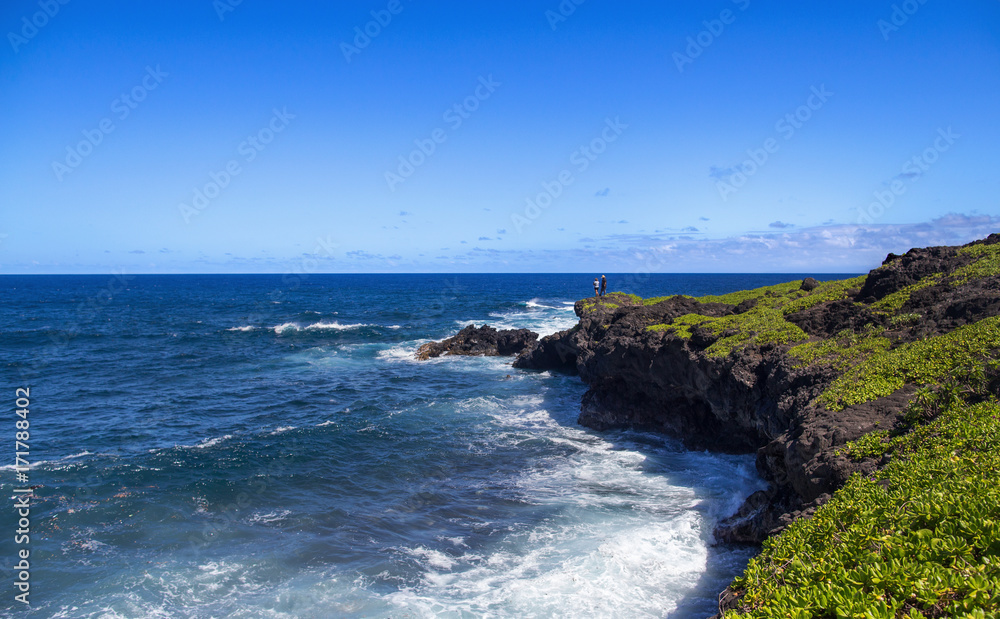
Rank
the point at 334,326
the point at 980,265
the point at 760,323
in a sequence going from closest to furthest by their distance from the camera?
1. the point at 980,265
2. the point at 760,323
3. the point at 334,326

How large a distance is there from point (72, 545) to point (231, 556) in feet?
16.3

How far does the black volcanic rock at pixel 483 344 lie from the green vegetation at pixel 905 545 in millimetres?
34913

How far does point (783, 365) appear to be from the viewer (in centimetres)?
1579

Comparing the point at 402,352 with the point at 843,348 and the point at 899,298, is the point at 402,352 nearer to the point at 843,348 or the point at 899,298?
the point at 843,348

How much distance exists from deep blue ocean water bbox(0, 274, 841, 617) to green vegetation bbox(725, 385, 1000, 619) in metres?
5.12

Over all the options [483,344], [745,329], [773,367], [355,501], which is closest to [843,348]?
[773,367]

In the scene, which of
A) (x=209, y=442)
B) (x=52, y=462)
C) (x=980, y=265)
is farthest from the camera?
(x=209, y=442)

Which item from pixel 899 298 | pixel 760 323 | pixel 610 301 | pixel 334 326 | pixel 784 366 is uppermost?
pixel 899 298

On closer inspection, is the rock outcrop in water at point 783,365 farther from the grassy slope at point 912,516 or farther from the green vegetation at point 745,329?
the grassy slope at point 912,516

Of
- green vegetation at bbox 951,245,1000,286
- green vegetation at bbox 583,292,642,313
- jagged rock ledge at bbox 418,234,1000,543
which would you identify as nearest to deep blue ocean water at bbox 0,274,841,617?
jagged rock ledge at bbox 418,234,1000,543

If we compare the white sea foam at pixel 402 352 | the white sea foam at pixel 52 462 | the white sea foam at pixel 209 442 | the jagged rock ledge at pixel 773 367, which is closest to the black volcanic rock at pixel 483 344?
the white sea foam at pixel 402 352

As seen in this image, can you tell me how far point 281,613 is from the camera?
467 inches

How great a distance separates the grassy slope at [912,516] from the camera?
16.9ft

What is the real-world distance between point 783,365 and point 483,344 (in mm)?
31621
